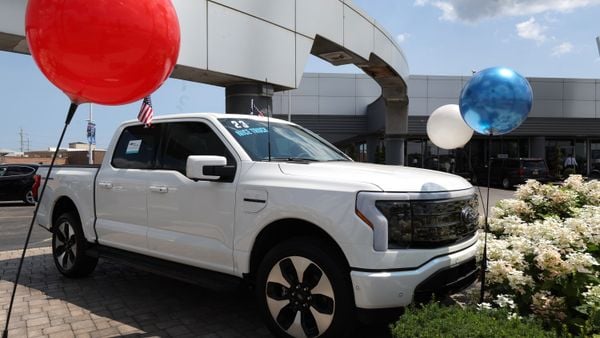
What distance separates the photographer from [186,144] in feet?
16.0

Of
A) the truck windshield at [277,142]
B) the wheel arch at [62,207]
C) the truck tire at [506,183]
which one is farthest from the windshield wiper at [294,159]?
the truck tire at [506,183]

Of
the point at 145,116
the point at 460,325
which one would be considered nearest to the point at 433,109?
the point at 145,116

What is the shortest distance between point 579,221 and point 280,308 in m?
2.74

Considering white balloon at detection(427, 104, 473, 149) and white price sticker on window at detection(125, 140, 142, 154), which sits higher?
white balloon at detection(427, 104, 473, 149)

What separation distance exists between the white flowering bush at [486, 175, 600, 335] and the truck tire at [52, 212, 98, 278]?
14.8 ft

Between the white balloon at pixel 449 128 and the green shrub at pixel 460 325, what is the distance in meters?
3.80

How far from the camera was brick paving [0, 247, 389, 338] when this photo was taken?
4.29m

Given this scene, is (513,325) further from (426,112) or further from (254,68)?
(426,112)

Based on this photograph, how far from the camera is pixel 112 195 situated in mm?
5324

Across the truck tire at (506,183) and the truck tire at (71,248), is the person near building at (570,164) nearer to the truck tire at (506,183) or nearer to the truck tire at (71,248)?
the truck tire at (506,183)

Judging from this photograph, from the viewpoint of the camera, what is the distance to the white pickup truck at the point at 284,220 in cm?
342

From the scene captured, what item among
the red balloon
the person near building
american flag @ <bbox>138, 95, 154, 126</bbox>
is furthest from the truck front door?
the person near building

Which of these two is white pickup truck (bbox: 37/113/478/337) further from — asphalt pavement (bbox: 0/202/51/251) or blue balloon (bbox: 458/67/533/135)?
asphalt pavement (bbox: 0/202/51/251)

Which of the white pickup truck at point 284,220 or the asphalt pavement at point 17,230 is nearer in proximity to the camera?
the white pickup truck at point 284,220
